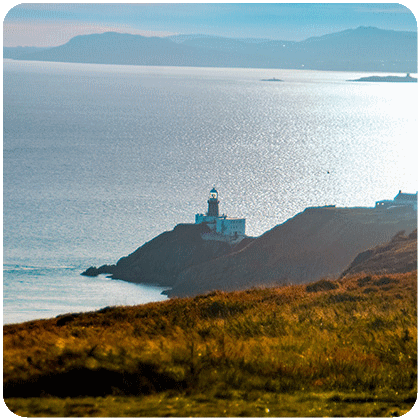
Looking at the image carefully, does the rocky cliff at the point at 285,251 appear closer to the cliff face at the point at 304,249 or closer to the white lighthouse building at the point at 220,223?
the cliff face at the point at 304,249

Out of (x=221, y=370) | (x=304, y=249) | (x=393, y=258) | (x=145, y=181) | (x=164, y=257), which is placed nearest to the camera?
(x=221, y=370)

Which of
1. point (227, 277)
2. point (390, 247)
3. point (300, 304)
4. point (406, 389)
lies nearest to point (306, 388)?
point (406, 389)

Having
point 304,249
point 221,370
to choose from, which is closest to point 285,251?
point 304,249

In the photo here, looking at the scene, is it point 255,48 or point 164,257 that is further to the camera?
point 164,257

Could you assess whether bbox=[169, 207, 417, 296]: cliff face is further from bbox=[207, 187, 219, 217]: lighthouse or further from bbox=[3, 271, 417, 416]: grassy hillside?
bbox=[3, 271, 417, 416]: grassy hillside

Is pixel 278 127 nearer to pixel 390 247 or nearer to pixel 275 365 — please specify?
pixel 390 247

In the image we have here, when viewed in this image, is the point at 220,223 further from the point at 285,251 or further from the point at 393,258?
the point at 393,258

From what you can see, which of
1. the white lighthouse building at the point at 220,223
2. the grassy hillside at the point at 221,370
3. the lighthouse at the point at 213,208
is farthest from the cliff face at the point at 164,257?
the grassy hillside at the point at 221,370
